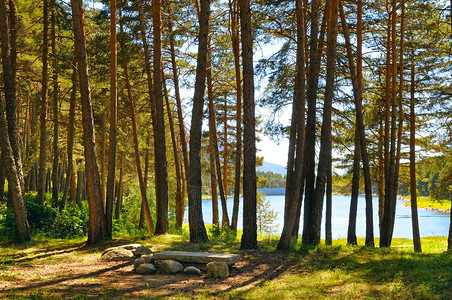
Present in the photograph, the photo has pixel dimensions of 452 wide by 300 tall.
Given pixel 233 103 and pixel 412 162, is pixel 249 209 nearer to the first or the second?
pixel 412 162

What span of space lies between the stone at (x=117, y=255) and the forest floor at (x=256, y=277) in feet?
0.83

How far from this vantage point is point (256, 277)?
8.15 metres

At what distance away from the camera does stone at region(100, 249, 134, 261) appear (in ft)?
32.8

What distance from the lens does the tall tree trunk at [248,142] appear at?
10.8m

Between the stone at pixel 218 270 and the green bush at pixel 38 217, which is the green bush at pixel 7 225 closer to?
the green bush at pixel 38 217

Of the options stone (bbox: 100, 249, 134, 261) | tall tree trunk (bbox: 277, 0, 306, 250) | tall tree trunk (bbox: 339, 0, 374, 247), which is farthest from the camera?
tall tree trunk (bbox: 339, 0, 374, 247)

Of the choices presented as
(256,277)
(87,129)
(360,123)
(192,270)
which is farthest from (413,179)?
Result: (87,129)

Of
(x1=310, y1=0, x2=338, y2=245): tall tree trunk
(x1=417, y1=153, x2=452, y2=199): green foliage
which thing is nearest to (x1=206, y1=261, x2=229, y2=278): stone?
(x1=310, y1=0, x2=338, y2=245): tall tree trunk

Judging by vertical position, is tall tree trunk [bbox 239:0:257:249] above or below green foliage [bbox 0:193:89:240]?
above

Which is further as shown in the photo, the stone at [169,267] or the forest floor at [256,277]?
the stone at [169,267]

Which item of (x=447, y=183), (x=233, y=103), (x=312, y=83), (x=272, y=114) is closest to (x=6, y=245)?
(x=272, y=114)

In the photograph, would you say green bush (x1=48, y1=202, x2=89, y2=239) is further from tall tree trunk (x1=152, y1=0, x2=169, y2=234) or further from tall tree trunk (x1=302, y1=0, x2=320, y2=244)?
tall tree trunk (x1=302, y1=0, x2=320, y2=244)

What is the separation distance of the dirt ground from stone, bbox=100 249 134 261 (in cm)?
24

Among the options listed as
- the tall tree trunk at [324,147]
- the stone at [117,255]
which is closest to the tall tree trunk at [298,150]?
the tall tree trunk at [324,147]
